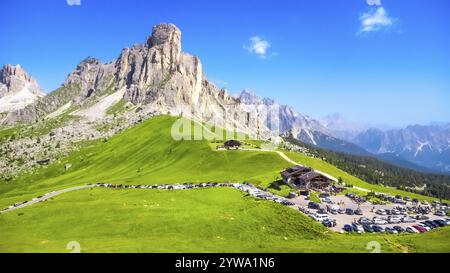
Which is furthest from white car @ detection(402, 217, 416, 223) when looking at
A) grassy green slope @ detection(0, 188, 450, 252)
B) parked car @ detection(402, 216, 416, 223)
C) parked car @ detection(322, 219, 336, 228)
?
parked car @ detection(322, 219, 336, 228)

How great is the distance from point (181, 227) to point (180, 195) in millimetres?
41184

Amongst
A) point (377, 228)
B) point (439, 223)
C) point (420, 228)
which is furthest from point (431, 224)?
point (377, 228)

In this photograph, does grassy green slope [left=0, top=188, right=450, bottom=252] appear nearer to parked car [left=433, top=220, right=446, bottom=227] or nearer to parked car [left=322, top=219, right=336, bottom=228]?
parked car [left=322, top=219, right=336, bottom=228]

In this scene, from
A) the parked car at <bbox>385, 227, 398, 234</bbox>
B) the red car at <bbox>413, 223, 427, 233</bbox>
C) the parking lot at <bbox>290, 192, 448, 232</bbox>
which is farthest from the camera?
the parking lot at <bbox>290, 192, 448, 232</bbox>

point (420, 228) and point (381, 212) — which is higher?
point (420, 228)

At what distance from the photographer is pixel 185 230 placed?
78.3 m

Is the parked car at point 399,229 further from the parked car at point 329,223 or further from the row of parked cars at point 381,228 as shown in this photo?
the parked car at point 329,223

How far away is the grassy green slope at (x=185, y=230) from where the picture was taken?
6681cm

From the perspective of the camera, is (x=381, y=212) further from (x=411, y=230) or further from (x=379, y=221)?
(x=411, y=230)

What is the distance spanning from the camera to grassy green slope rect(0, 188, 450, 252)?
66812 millimetres

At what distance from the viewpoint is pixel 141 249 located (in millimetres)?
63875

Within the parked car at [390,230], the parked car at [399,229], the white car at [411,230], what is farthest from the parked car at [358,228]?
the white car at [411,230]
